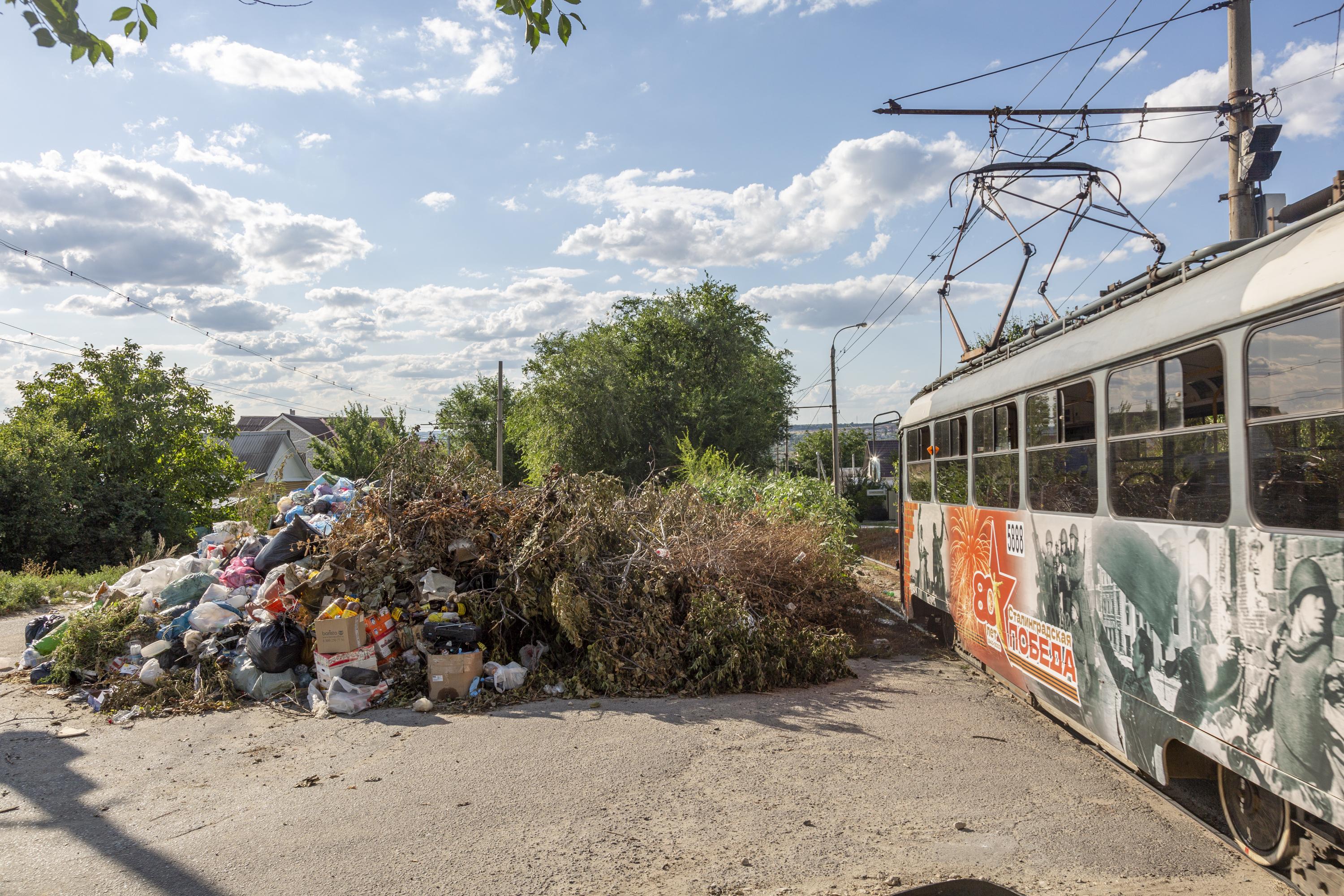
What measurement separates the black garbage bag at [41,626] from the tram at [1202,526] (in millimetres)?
10319

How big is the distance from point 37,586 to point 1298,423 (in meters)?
19.3

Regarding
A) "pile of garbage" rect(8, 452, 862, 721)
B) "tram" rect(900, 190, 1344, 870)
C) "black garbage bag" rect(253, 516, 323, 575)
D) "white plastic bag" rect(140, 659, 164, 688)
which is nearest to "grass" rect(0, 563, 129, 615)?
"pile of garbage" rect(8, 452, 862, 721)

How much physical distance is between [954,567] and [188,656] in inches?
300

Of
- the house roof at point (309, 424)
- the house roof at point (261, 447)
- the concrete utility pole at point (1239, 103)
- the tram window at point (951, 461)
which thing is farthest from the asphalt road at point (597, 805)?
the house roof at point (309, 424)

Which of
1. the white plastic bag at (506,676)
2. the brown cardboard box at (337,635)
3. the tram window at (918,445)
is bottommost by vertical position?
the white plastic bag at (506,676)

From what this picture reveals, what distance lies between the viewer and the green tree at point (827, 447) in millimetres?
80250

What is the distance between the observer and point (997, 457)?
22.4 ft

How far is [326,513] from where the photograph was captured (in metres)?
10.6

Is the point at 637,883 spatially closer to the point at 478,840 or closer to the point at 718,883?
the point at 718,883

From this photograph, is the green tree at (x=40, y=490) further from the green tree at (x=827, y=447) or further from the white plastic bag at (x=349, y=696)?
the green tree at (x=827, y=447)

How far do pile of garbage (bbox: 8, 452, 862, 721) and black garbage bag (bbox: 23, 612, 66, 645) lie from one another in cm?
3

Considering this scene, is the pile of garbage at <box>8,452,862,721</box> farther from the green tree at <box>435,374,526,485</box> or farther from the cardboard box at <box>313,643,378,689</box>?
the green tree at <box>435,374,526,485</box>

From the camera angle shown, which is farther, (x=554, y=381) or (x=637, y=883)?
(x=554, y=381)

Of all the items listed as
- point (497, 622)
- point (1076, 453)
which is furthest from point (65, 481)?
point (1076, 453)
